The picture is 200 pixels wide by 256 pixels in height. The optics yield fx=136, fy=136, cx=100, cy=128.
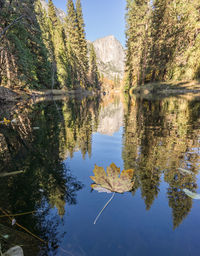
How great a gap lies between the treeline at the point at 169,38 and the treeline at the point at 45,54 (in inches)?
574

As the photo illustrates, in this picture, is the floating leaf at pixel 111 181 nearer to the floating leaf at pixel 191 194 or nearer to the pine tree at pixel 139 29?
the floating leaf at pixel 191 194

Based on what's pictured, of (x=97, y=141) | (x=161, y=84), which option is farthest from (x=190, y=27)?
(x=97, y=141)

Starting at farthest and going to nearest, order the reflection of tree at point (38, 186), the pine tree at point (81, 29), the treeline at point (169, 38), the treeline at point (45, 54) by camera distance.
→ the pine tree at point (81, 29), the treeline at point (169, 38), the treeline at point (45, 54), the reflection of tree at point (38, 186)

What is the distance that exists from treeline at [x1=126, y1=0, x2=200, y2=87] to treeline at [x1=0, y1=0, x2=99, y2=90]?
14.6 meters

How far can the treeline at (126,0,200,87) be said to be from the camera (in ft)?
55.4

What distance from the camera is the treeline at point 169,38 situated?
1688 centimetres

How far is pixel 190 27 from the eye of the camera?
16891 millimetres

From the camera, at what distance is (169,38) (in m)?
18.6

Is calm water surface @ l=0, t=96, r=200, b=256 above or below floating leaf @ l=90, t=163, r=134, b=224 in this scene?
below

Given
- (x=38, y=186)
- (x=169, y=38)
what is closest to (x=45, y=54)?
(x=169, y=38)

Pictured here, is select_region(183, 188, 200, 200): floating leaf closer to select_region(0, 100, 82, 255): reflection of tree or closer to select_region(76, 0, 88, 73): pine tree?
select_region(0, 100, 82, 255): reflection of tree

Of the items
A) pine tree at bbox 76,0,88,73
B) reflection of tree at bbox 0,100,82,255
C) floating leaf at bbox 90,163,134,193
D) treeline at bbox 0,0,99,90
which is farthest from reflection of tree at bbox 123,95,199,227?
pine tree at bbox 76,0,88,73

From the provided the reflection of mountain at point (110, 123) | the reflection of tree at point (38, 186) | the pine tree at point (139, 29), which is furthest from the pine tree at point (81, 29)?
the reflection of tree at point (38, 186)

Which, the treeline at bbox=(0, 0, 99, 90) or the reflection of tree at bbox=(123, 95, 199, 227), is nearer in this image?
the reflection of tree at bbox=(123, 95, 199, 227)
